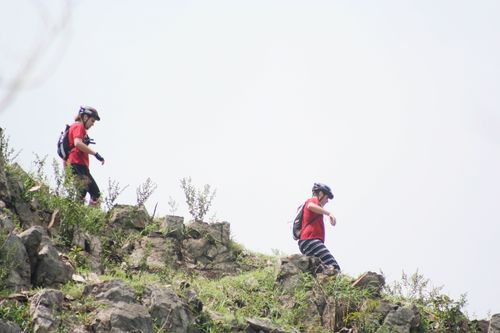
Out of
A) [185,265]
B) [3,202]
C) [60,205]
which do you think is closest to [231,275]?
[185,265]

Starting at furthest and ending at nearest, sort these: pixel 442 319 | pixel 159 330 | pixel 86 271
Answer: pixel 442 319 < pixel 86 271 < pixel 159 330

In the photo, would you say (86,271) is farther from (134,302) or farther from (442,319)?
(442,319)

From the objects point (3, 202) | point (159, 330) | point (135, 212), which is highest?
point (135, 212)

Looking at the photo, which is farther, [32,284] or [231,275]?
[231,275]

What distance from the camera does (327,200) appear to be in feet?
47.6

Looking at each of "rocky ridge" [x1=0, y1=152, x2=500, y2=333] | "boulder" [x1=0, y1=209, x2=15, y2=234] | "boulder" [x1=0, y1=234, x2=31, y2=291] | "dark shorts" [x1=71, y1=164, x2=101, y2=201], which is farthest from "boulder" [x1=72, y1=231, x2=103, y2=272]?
"boulder" [x1=0, y1=234, x2=31, y2=291]

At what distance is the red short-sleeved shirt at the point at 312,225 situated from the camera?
1410 cm

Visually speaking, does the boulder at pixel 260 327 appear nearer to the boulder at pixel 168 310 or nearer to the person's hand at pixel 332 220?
the boulder at pixel 168 310

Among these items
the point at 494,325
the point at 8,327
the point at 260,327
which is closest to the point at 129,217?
the point at 260,327

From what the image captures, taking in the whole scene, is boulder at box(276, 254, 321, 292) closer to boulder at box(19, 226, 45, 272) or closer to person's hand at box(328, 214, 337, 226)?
person's hand at box(328, 214, 337, 226)

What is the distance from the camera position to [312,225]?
557 inches

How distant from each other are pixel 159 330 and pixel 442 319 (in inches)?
198

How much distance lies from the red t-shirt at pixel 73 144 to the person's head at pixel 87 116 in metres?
0.10

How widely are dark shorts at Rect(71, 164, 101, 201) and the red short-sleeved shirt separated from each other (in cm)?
385
